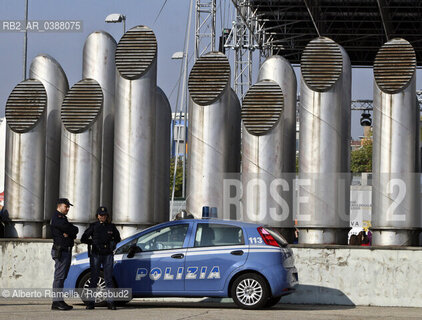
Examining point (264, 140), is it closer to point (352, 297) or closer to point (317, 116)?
point (317, 116)

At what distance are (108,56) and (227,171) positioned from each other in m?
3.57

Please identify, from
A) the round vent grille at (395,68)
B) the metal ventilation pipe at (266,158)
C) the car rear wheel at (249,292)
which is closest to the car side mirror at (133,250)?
the car rear wheel at (249,292)

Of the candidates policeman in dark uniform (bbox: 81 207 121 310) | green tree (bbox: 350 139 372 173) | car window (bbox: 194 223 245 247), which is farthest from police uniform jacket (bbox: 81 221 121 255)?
green tree (bbox: 350 139 372 173)

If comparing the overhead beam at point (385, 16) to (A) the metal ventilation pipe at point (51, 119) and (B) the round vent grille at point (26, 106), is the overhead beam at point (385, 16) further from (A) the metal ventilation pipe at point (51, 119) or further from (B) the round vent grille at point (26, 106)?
(B) the round vent grille at point (26, 106)

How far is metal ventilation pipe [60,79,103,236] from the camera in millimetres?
17406

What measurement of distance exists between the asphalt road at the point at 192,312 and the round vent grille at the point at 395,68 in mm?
4097

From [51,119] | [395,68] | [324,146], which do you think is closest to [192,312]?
[324,146]

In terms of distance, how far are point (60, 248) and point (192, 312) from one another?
2.23 meters

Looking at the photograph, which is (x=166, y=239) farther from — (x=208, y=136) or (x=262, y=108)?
(x=262, y=108)

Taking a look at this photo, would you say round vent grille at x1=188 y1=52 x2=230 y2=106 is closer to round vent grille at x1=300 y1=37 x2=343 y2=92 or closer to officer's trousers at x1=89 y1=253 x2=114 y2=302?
round vent grille at x1=300 y1=37 x2=343 y2=92

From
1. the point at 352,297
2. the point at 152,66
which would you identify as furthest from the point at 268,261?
the point at 152,66

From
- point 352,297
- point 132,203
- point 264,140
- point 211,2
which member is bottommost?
point 352,297

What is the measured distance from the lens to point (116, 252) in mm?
14641

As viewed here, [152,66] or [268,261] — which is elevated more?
[152,66]
